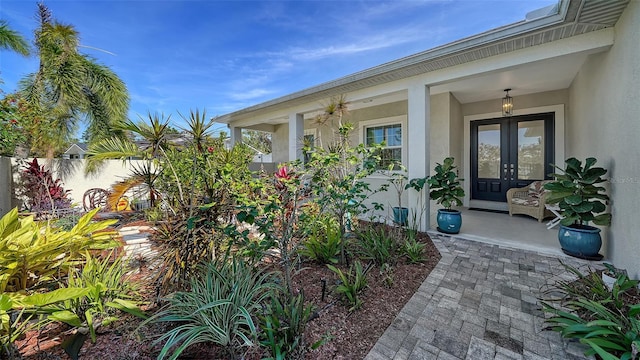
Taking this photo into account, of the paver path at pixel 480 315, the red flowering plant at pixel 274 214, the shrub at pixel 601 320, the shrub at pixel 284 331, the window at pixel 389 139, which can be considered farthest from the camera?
the window at pixel 389 139

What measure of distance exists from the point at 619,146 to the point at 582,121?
2.16 meters

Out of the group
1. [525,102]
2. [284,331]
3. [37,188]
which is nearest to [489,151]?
[525,102]

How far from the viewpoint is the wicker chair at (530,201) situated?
555cm

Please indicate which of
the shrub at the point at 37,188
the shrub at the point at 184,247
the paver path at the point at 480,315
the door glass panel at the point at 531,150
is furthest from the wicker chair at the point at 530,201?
the shrub at the point at 37,188

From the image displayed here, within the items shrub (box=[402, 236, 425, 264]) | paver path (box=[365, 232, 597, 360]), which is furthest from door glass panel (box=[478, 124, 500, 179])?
shrub (box=[402, 236, 425, 264])

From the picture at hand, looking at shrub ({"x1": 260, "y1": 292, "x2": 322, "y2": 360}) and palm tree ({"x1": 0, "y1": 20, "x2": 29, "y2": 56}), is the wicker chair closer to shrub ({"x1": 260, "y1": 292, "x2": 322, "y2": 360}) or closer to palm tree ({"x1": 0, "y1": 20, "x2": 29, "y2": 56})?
shrub ({"x1": 260, "y1": 292, "x2": 322, "y2": 360})

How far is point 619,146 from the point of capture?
2945 mm

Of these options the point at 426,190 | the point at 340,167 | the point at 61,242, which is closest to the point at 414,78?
the point at 426,190

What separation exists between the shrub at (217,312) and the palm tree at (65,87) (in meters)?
7.95

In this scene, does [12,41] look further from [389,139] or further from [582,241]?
[582,241]

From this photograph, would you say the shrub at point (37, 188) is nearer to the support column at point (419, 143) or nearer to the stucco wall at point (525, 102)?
the support column at point (419, 143)

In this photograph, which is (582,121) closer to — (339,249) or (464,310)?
(464,310)

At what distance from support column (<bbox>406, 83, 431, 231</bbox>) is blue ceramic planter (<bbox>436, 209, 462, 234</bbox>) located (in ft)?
0.93

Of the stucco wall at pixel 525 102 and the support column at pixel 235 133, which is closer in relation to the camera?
the stucco wall at pixel 525 102
